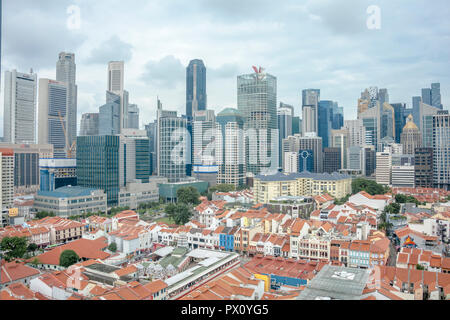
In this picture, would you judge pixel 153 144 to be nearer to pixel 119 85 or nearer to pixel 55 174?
pixel 119 85

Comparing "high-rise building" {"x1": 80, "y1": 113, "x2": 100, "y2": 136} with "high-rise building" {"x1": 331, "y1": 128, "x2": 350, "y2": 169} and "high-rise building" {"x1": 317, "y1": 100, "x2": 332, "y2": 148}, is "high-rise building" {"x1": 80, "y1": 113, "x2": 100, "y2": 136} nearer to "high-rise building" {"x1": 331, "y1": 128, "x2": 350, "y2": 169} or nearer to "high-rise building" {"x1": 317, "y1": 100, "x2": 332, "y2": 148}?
"high-rise building" {"x1": 331, "y1": 128, "x2": 350, "y2": 169}

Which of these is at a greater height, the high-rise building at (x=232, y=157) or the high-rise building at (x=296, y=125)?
the high-rise building at (x=296, y=125)

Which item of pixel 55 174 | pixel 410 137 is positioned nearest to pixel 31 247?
pixel 55 174

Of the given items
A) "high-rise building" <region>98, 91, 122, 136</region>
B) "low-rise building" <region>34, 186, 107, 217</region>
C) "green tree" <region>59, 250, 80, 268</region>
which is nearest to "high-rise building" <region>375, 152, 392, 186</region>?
"low-rise building" <region>34, 186, 107, 217</region>

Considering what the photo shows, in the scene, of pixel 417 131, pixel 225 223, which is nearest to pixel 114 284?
pixel 225 223

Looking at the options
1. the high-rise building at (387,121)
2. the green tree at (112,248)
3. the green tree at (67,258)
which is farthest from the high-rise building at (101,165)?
the high-rise building at (387,121)

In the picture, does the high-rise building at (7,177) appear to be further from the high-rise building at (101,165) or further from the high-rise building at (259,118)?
the high-rise building at (259,118)

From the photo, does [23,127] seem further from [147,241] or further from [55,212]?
[147,241]
